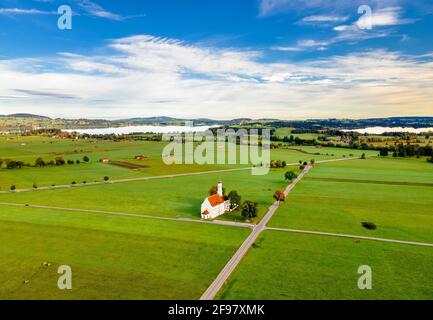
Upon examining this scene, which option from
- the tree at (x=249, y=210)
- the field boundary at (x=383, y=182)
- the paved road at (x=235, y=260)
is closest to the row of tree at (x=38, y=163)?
the field boundary at (x=383, y=182)

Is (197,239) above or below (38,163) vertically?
below

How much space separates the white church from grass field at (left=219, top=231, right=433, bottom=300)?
14.7 metres

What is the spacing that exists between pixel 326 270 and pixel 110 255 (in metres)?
30.1

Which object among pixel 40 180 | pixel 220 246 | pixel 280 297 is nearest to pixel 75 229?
pixel 220 246

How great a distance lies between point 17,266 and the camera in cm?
4366

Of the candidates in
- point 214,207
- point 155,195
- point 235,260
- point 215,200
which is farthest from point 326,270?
point 155,195

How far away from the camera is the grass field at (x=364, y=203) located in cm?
5966

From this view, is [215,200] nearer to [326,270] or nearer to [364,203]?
[326,270]

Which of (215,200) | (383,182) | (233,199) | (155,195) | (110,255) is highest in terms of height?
(215,200)

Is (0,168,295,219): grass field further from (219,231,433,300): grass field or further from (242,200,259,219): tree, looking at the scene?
(219,231,433,300): grass field

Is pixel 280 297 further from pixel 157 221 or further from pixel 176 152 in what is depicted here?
pixel 176 152

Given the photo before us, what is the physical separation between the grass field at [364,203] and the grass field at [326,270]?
7372 mm

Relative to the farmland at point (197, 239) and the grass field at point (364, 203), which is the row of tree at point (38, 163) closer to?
the farmland at point (197, 239)

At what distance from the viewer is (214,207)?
6588 centimetres
